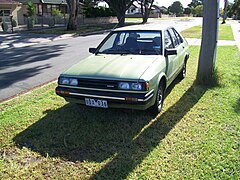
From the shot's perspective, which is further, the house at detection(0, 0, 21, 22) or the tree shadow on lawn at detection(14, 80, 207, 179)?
the house at detection(0, 0, 21, 22)

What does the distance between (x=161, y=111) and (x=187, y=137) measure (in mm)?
1060

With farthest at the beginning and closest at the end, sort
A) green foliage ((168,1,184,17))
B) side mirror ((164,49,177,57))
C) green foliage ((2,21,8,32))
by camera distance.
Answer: green foliage ((168,1,184,17)), green foliage ((2,21,8,32)), side mirror ((164,49,177,57))

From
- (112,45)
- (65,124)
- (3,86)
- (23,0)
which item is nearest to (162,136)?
(65,124)

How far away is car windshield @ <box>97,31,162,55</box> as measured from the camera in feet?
16.3

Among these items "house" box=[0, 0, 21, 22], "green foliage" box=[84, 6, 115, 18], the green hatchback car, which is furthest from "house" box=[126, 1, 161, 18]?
the green hatchback car

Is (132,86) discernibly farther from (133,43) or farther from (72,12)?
(72,12)

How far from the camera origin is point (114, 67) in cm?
420

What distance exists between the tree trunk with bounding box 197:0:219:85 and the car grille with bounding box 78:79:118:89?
3.17 metres

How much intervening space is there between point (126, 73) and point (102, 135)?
1073mm

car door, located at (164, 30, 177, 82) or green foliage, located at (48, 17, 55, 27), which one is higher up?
green foliage, located at (48, 17, 55, 27)

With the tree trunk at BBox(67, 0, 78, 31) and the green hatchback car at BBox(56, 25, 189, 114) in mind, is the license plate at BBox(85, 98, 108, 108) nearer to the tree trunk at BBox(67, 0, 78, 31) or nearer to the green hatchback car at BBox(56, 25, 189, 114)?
the green hatchback car at BBox(56, 25, 189, 114)

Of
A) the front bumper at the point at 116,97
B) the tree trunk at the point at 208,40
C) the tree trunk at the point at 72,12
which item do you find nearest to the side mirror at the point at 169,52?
the front bumper at the point at 116,97

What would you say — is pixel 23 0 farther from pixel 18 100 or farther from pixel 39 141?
pixel 39 141

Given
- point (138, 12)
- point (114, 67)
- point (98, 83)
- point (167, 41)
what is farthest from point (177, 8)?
point (98, 83)
